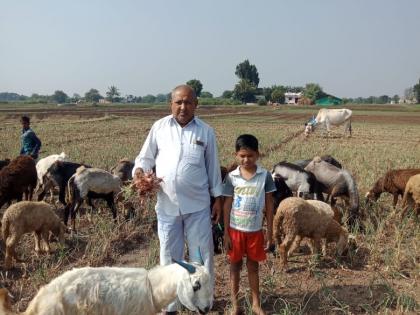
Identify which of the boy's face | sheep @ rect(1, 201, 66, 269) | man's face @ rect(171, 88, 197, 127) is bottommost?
sheep @ rect(1, 201, 66, 269)

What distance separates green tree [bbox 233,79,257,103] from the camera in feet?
312

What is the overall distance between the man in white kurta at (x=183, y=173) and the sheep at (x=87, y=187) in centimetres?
384

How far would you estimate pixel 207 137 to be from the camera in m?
4.39

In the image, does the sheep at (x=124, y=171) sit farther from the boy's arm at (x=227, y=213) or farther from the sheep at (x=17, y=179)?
the boy's arm at (x=227, y=213)

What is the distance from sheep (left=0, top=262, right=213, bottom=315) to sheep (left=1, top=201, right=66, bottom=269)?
Answer: 2.80 metres

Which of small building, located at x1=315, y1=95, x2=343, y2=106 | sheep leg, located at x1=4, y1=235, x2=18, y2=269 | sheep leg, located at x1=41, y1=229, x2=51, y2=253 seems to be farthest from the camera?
small building, located at x1=315, y1=95, x2=343, y2=106

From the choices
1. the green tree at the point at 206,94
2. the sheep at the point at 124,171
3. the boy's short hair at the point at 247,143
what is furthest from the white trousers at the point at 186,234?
the green tree at the point at 206,94

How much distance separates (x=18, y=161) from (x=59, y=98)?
146 m

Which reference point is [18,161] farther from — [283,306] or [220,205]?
[283,306]

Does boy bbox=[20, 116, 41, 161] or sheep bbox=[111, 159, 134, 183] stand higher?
A: boy bbox=[20, 116, 41, 161]

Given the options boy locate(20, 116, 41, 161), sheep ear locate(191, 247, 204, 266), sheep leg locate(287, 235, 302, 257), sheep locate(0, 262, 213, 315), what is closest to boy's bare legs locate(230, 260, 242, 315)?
sheep ear locate(191, 247, 204, 266)

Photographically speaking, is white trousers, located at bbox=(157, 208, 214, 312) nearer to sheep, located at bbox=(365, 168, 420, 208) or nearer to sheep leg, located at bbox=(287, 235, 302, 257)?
sheep leg, located at bbox=(287, 235, 302, 257)

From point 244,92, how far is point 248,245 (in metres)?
92.0

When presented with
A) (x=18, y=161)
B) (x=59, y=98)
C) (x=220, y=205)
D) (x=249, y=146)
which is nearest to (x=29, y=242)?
(x=18, y=161)
